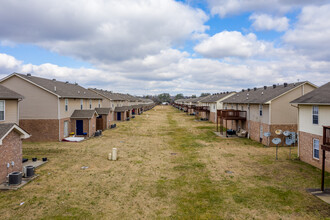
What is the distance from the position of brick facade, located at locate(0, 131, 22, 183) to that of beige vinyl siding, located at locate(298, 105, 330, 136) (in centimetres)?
2292

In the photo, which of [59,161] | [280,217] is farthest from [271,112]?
[59,161]

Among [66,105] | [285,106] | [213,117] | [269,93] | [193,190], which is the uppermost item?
[269,93]

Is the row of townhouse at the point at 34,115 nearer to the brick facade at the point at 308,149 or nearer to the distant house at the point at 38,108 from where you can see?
the distant house at the point at 38,108

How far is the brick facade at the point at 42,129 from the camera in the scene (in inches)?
1022

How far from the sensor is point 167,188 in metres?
12.5

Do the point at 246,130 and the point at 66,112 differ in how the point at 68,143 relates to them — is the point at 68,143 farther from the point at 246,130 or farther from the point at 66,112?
the point at 246,130

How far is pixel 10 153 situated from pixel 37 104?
14.4m

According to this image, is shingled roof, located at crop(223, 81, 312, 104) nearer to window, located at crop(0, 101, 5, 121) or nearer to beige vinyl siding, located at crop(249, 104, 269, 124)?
beige vinyl siding, located at crop(249, 104, 269, 124)

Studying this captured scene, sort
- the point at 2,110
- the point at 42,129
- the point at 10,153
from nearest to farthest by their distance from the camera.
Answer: the point at 10,153
the point at 2,110
the point at 42,129

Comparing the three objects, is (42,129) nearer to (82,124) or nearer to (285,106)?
(82,124)

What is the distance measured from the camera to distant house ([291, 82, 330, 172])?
1569 centimetres

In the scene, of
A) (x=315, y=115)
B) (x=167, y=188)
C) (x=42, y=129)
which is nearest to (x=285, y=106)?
(x=315, y=115)

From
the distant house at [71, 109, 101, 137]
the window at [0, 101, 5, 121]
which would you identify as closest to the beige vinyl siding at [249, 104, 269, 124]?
the distant house at [71, 109, 101, 137]

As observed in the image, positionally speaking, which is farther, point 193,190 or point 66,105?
point 66,105
